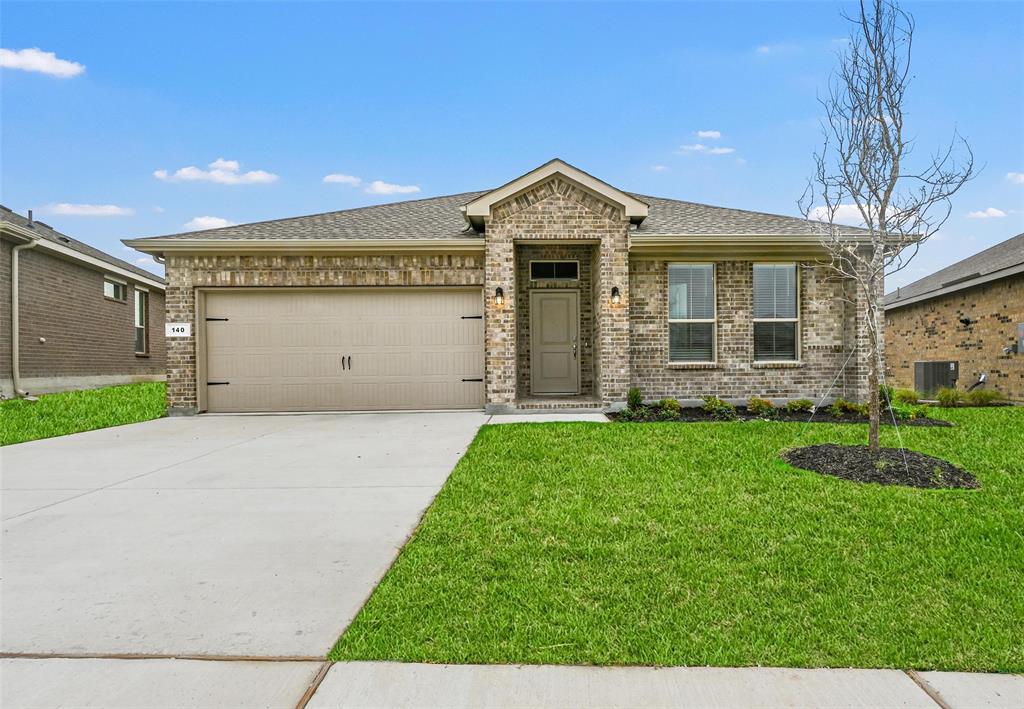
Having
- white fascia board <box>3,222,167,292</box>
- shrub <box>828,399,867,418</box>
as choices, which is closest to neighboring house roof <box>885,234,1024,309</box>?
shrub <box>828,399,867,418</box>

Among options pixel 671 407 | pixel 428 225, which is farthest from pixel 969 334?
pixel 428 225

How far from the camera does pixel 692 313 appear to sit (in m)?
10.8

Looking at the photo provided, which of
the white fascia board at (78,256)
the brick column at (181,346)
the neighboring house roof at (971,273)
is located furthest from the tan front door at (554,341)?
the neighboring house roof at (971,273)

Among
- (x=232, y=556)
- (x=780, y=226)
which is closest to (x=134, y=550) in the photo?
(x=232, y=556)

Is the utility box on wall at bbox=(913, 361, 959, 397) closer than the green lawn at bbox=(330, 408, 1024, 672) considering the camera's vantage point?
No

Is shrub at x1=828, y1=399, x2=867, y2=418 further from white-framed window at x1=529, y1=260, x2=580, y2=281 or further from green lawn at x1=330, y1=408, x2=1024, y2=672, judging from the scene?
white-framed window at x1=529, y1=260, x2=580, y2=281

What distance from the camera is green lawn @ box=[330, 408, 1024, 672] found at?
2271mm

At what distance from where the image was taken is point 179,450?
6941 mm

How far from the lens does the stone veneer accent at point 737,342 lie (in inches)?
419

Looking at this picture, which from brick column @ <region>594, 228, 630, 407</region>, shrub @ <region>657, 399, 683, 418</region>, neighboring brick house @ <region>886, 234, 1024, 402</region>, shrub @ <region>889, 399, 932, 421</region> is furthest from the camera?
neighboring brick house @ <region>886, 234, 1024, 402</region>

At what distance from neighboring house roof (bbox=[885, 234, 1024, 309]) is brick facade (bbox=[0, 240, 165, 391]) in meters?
23.0

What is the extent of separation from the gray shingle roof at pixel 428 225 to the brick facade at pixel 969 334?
17.6ft

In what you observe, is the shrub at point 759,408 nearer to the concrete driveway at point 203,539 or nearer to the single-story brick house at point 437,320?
the single-story brick house at point 437,320

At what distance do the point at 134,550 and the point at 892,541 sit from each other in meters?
4.88
